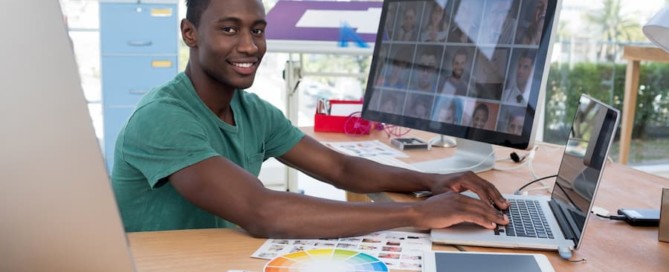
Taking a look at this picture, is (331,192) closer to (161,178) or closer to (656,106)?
(656,106)

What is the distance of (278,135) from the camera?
5.57 ft

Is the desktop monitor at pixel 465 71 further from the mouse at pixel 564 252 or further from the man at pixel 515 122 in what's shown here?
the mouse at pixel 564 252

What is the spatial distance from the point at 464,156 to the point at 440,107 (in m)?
0.19

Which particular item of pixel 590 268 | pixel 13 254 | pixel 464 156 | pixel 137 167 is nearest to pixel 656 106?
pixel 464 156

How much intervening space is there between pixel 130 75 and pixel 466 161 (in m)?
2.42

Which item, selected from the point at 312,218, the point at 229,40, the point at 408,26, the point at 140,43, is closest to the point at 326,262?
the point at 312,218

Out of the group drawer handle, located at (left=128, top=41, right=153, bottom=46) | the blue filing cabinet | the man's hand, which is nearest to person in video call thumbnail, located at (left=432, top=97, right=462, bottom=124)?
the man's hand

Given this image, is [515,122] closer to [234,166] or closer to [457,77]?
[457,77]

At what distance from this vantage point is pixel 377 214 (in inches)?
47.5

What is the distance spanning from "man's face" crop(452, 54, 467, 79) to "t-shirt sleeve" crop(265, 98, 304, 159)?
441mm

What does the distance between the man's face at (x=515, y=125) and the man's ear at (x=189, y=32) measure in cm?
74

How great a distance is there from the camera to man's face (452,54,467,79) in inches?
68.8

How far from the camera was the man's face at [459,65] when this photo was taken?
175cm

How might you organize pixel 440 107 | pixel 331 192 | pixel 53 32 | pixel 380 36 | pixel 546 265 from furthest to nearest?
pixel 331 192 → pixel 380 36 → pixel 440 107 → pixel 546 265 → pixel 53 32
